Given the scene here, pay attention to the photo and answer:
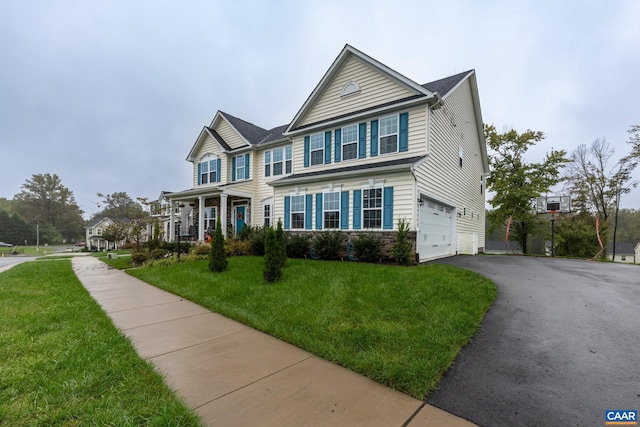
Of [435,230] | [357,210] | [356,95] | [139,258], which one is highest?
[356,95]

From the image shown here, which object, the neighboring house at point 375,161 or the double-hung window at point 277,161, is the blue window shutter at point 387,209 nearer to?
the neighboring house at point 375,161

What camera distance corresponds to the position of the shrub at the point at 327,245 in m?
9.98

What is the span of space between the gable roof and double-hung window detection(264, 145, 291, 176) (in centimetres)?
221

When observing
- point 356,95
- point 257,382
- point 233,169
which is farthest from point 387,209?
point 233,169

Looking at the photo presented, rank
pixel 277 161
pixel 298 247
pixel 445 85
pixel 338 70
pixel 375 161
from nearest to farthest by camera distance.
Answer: pixel 298 247, pixel 375 161, pixel 445 85, pixel 338 70, pixel 277 161

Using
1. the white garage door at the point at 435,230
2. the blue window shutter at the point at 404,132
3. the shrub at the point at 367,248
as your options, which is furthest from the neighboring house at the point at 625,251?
the shrub at the point at 367,248

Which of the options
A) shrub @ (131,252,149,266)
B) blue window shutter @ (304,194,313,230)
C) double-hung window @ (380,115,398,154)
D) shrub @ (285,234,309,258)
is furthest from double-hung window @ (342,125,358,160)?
shrub @ (131,252,149,266)

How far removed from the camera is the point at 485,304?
4.92m

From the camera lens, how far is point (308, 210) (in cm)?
1169

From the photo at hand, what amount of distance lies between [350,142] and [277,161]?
19.1 ft

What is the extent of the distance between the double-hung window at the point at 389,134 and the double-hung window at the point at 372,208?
193 cm

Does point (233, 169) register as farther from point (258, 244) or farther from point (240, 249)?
point (258, 244)

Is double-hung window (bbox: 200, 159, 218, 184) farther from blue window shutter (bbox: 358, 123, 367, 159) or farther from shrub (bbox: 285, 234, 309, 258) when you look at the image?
blue window shutter (bbox: 358, 123, 367, 159)

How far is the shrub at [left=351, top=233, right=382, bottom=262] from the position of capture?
29.6 feet
